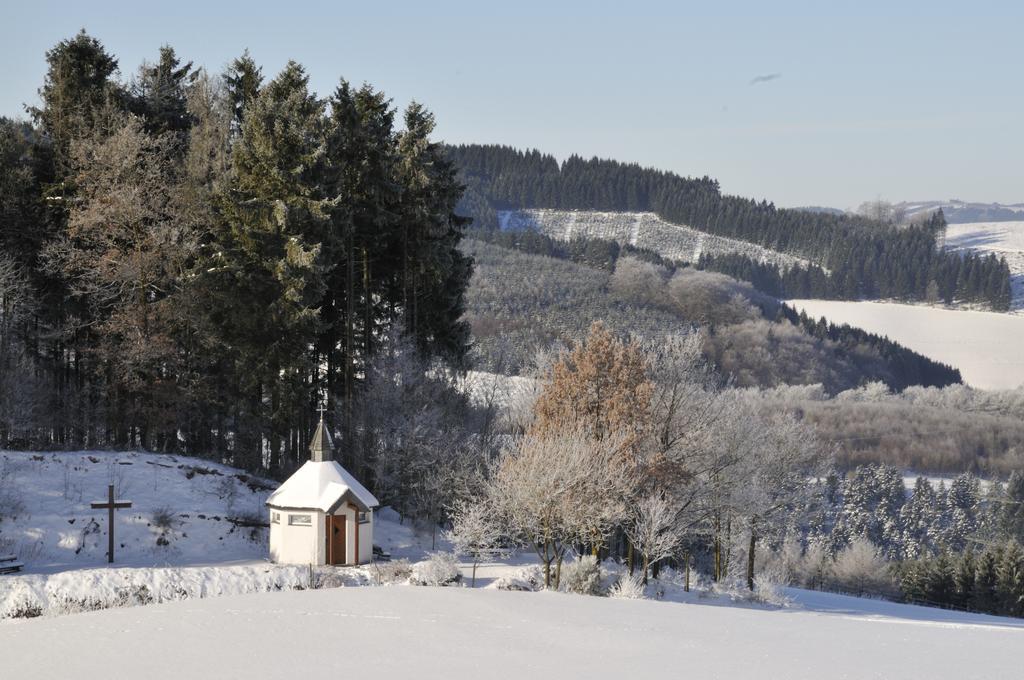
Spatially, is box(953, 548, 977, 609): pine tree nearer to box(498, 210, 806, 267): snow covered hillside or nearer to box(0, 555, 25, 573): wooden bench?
box(0, 555, 25, 573): wooden bench

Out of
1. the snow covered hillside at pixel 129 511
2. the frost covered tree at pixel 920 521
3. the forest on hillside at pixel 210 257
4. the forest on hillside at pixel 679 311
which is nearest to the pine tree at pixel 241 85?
the forest on hillside at pixel 210 257

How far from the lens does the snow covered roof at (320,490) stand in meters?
30.8

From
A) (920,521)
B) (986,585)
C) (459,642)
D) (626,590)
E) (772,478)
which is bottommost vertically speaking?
(920,521)

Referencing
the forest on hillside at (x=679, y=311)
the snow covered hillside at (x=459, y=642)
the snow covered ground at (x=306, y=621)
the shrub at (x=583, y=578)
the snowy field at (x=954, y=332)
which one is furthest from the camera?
the snowy field at (x=954, y=332)

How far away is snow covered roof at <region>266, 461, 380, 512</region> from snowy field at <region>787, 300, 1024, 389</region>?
5557 inches

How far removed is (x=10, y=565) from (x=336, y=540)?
8667 millimetres

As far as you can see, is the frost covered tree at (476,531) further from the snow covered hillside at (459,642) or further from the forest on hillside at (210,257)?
the forest on hillside at (210,257)

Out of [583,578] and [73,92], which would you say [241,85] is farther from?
[583,578]

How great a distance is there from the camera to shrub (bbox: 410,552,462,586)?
92.0ft

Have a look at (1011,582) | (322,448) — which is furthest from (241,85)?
(1011,582)

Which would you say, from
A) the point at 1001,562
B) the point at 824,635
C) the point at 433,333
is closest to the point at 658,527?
the point at 824,635

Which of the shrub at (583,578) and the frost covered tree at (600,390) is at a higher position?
the frost covered tree at (600,390)

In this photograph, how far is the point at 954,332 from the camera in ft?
559

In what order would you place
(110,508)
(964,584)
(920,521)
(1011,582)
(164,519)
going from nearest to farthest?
(110,508)
(164,519)
(1011,582)
(964,584)
(920,521)
